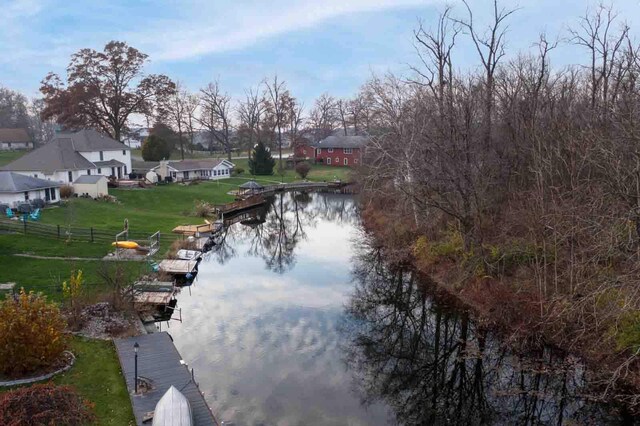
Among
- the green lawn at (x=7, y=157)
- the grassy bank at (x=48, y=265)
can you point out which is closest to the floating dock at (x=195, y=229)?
the grassy bank at (x=48, y=265)

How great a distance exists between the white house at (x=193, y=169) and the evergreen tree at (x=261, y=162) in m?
4.90

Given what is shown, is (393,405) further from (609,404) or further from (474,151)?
(474,151)

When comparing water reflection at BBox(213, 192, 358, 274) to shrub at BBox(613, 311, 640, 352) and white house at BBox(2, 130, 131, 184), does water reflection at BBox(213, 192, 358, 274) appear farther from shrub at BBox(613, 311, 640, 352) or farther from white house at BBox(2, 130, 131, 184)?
shrub at BBox(613, 311, 640, 352)

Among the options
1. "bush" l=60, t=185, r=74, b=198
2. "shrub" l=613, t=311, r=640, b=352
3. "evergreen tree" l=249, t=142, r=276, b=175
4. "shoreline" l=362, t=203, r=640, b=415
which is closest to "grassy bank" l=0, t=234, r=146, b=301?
"bush" l=60, t=185, r=74, b=198

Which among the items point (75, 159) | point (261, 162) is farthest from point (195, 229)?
point (261, 162)

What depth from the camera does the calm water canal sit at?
609 inches

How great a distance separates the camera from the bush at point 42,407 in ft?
37.5

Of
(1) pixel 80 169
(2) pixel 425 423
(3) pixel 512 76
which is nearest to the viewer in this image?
(2) pixel 425 423

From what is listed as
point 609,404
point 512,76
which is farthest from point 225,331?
point 512,76

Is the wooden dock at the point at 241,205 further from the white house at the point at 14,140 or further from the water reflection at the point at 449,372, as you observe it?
the white house at the point at 14,140

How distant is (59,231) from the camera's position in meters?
31.5

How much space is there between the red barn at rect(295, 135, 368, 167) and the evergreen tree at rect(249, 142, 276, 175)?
15.5 meters

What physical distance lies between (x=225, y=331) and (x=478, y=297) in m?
11.6

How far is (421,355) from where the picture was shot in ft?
64.0
